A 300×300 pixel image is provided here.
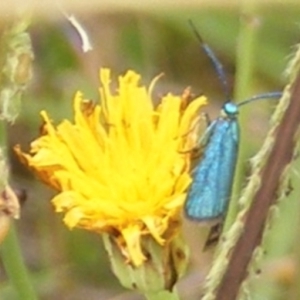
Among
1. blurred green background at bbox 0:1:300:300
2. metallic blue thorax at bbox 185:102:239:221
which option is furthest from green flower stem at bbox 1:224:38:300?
blurred green background at bbox 0:1:300:300

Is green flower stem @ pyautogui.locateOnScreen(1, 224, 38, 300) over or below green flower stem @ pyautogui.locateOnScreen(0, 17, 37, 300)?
below

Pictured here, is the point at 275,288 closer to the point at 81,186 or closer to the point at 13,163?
the point at 81,186

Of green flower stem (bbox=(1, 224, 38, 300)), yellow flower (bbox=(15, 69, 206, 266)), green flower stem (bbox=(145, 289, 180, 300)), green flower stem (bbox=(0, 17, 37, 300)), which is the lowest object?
green flower stem (bbox=(145, 289, 180, 300))

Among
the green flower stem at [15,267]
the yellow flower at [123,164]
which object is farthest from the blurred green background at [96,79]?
the green flower stem at [15,267]

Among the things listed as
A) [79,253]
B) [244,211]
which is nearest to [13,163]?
[79,253]

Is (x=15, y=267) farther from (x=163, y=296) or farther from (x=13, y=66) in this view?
(x=13, y=66)

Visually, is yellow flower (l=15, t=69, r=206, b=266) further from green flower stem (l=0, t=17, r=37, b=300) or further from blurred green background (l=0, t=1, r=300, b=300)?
blurred green background (l=0, t=1, r=300, b=300)
